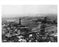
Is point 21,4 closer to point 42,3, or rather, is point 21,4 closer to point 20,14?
point 20,14

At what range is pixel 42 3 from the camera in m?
1.66

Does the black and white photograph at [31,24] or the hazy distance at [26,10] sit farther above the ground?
the hazy distance at [26,10]

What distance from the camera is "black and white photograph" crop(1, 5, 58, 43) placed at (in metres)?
1.63

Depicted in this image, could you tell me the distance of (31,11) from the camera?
5.38 ft

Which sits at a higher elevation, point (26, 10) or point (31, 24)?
point (26, 10)

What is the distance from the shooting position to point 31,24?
1636 millimetres

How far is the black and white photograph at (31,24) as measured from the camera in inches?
64.0

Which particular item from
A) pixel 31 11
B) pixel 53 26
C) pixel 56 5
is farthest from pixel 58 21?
pixel 31 11

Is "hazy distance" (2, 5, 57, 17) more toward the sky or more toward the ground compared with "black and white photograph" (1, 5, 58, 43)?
more toward the sky

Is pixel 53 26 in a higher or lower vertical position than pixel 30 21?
lower
